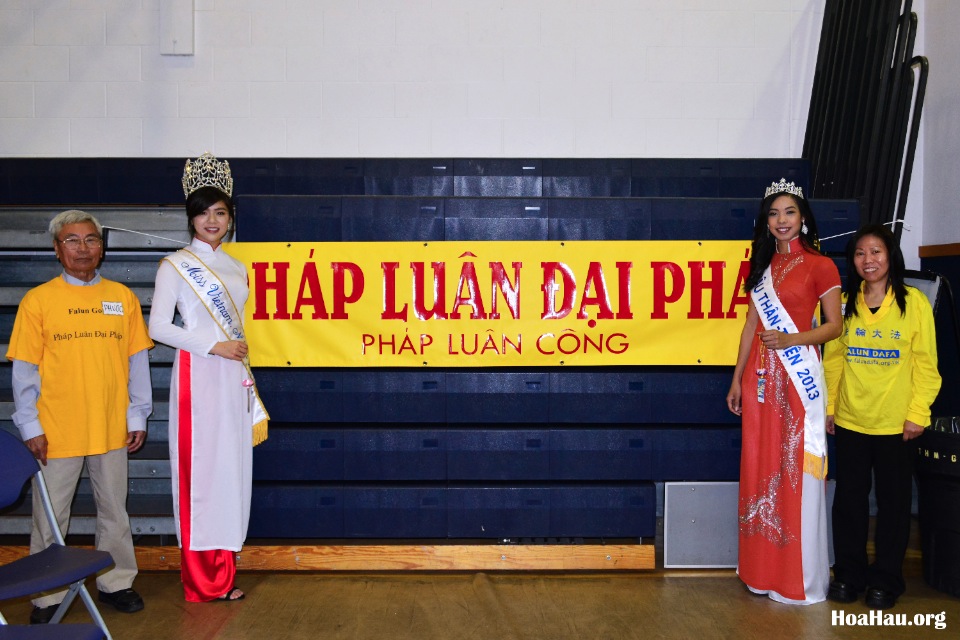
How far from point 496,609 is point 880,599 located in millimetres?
1454

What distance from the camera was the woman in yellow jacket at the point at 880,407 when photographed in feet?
10.1

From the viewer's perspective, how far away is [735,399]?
3344mm

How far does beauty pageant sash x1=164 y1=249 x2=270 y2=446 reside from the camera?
10.3 feet

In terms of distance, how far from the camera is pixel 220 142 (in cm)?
475

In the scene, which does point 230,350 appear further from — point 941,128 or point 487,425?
point 941,128

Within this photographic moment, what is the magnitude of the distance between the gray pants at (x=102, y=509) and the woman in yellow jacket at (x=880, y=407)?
276 centimetres

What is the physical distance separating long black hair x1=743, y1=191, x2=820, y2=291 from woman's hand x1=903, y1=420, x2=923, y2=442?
74cm

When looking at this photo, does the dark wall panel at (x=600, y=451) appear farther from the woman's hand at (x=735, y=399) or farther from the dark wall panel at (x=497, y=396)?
the woman's hand at (x=735, y=399)

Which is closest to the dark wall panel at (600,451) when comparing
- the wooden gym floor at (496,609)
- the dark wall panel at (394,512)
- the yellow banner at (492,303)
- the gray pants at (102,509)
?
the yellow banner at (492,303)

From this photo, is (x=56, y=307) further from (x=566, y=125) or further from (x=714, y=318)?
(x=566, y=125)

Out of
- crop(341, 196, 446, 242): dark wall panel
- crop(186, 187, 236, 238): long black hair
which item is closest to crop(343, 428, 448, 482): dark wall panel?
crop(341, 196, 446, 242): dark wall panel

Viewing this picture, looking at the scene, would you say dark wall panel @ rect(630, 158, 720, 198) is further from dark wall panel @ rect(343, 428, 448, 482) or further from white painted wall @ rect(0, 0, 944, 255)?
dark wall panel @ rect(343, 428, 448, 482)

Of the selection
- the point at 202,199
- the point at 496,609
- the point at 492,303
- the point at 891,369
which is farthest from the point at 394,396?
the point at 891,369

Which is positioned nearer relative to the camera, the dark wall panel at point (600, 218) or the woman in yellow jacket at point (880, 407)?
the woman in yellow jacket at point (880, 407)
